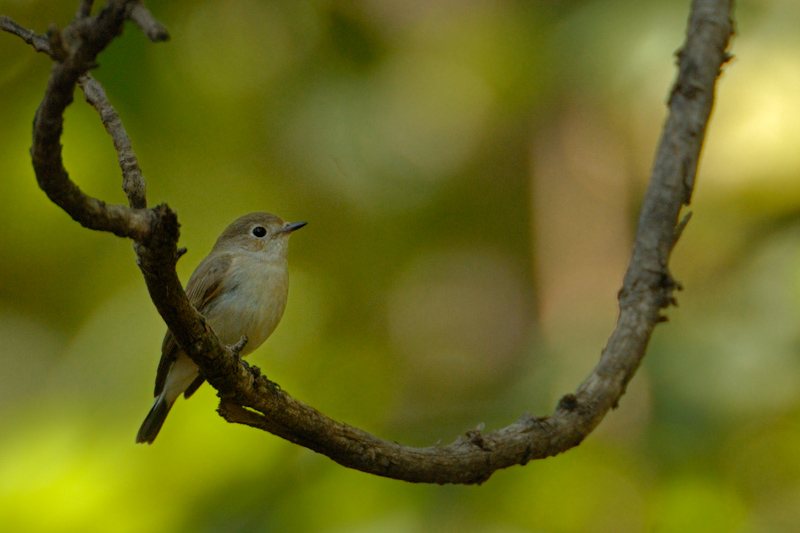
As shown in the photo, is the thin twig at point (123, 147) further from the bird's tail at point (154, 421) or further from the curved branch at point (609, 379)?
the bird's tail at point (154, 421)

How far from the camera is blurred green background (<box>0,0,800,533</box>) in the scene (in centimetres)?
322

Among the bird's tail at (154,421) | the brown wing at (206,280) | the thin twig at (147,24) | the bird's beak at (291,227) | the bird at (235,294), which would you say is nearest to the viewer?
the thin twig at (147,24)

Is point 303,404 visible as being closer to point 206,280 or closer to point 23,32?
point 23,32

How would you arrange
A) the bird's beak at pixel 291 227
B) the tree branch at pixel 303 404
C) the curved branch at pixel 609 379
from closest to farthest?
the tree branch at pixel 303 404
the curved branch at pixel 609 379
the bird's beak at pixel 291 227

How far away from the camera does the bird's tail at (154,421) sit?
11.2 ft

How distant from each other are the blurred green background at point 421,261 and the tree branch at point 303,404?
60 cm

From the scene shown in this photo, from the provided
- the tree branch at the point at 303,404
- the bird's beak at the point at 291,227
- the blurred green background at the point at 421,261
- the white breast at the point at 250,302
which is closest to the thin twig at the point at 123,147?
the tree branch at the point at 303,404

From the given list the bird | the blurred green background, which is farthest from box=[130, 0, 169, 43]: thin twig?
the bird

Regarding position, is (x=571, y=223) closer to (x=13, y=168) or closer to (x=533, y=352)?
(x=533, y=352)

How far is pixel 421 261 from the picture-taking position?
4.54m

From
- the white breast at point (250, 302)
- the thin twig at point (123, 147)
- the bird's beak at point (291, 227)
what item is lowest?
the thin twig at point (123, 147)

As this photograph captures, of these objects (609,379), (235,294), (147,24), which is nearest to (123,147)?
(147,24)

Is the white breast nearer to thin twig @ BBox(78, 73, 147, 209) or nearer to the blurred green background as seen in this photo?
the blurred green background

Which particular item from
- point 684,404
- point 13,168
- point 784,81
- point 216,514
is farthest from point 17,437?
point 784,81
